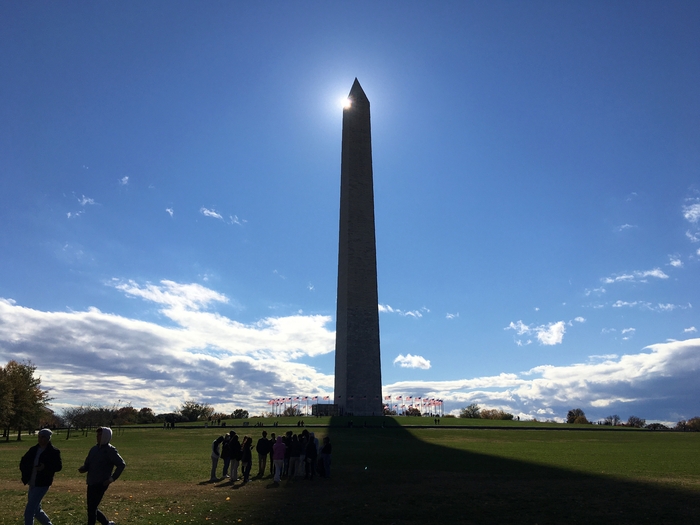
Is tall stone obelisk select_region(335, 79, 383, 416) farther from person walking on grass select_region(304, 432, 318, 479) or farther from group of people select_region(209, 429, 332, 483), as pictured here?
person walking on grass select_region(304, 432, 318, 479)

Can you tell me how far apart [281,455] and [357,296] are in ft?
139

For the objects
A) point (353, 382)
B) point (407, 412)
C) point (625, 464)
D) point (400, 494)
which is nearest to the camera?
point (400, 494)

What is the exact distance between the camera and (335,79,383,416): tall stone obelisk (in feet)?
189

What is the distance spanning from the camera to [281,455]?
15875mm

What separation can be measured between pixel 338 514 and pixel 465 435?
31.8 m

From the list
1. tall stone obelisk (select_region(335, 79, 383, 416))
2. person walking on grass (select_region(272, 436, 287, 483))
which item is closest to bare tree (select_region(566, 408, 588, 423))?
tall stone obelisk (select_region(335, 79, 383, 416))

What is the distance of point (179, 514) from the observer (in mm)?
10828

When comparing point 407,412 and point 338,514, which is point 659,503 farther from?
point 407,412

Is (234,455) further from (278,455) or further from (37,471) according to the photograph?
(37,471)

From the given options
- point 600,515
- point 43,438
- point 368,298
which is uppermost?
point 368,298

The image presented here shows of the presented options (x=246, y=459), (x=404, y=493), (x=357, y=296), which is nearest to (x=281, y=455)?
(x=246, y=459)

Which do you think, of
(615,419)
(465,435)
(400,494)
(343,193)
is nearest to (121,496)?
(400,494)

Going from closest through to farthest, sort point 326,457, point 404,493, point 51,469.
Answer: point 51,469, point 404,493, point 326,457

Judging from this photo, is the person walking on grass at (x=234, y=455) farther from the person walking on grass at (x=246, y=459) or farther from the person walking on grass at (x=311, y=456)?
the person walking on grass at (x=311, y=456)
